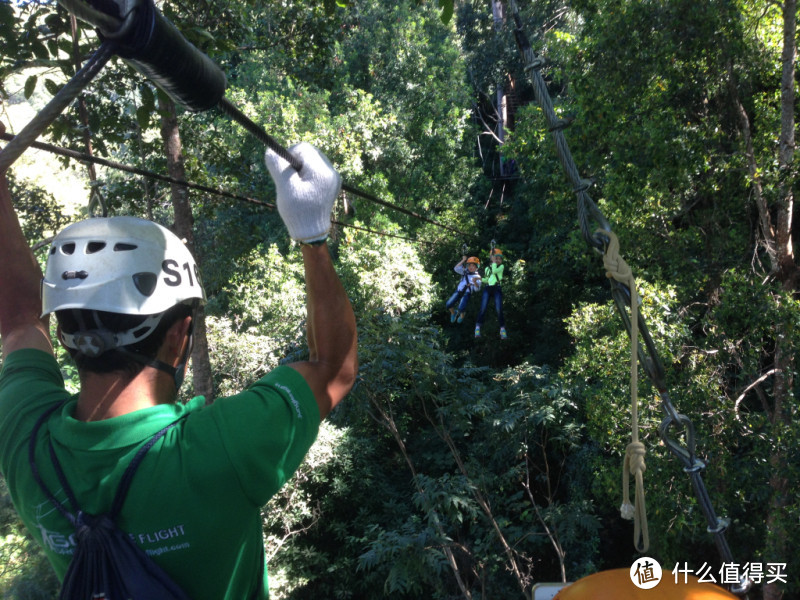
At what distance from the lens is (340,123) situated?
12195 mm

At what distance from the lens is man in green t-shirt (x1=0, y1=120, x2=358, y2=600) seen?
915mm

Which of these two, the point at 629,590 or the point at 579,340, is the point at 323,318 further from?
the point at 579,340

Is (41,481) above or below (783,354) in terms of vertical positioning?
below

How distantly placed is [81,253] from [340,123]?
1160cm

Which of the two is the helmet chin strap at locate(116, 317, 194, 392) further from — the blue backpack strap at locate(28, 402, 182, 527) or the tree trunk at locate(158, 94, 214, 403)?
the tree trunk at locate(158, 94, 214, 403)

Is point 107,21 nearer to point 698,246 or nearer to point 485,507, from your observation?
point 485,507

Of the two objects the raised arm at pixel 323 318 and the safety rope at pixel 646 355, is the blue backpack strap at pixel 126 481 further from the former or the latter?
the safety rope at pixel 646 355

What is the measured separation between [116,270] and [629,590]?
1.16 metres

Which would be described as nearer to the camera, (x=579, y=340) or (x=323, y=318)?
(x=323, y=318)

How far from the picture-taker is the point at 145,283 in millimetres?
1069

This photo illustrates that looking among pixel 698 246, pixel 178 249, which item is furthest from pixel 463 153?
pixel 178 249

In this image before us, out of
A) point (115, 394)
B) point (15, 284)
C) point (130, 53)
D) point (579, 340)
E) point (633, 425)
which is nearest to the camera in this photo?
point (130, 53)

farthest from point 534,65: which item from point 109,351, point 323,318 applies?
point 109,351

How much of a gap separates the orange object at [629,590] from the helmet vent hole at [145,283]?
1.04m
